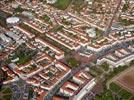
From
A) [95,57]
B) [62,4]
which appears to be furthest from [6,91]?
[62,4]

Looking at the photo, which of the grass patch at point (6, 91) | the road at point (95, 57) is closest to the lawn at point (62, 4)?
Answer: the road at point (95, 57)

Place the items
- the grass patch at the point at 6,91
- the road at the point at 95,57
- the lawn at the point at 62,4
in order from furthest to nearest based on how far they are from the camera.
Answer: the lawn at the point at 62,4
the road at the point at 95,57
the grass patch at the point at 6,91

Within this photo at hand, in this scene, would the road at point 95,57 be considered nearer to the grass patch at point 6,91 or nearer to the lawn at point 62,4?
the grass patch at point 6,91

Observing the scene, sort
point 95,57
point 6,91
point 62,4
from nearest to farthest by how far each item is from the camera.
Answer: point 6,91, point 95,57, point 62,4

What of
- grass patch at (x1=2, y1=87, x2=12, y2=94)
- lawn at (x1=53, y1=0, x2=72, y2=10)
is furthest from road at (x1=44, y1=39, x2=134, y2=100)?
lawn at (x1=53, y1=0, x2=72, y2=10)

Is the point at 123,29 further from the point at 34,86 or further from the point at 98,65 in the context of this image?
the point at 34,86

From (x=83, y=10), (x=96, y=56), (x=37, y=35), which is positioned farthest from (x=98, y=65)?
(x=83, y=10)

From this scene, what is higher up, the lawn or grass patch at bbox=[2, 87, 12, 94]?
the lawn

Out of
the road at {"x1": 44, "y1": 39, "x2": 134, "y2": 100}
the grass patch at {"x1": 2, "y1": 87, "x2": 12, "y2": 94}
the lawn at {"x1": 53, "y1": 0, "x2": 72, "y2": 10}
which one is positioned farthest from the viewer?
the lawn at {"x1": 53, "y1": 0, "x2": 72, "y2": 10}

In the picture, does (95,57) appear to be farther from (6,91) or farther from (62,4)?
(62,4)

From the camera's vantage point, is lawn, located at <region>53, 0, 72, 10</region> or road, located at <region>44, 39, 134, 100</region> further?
lawn, located at <region>53, 0, 72, 10</region>

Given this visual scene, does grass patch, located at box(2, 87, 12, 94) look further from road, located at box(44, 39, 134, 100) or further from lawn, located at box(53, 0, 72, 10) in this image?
lawn, located at box(53, 0, 72, 10)
